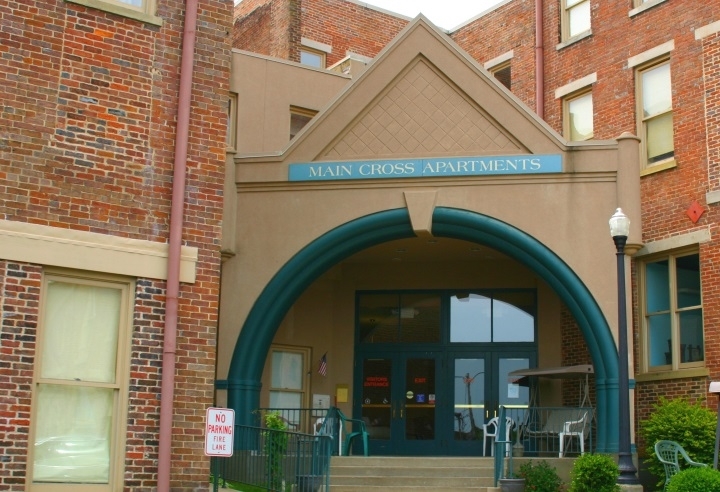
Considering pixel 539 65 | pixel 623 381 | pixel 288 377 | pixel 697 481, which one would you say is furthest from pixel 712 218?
pixel 288 377

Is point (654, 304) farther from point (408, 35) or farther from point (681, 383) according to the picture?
point (408, 35)

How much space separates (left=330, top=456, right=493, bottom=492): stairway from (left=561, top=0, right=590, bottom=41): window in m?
10.4

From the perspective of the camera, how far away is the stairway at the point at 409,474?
16.6m

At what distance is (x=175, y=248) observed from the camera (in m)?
11.6

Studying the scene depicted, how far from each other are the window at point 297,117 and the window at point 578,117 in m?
5.52

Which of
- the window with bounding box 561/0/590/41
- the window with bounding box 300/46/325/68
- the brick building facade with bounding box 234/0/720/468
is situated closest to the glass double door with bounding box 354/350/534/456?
the brick building facade with bounding box 234/0/720/468

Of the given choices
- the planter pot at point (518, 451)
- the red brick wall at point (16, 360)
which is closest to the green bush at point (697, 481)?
the planter pot at point (518, 451)

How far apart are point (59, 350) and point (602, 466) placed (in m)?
7.79

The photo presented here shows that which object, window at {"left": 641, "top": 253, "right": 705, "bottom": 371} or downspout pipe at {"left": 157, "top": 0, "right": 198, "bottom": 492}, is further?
window at {"left": 641, "top": 253, "right": 705, "bottom": 371}

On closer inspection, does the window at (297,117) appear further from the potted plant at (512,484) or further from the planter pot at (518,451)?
the potted plant at (512,484)

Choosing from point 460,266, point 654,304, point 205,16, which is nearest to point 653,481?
point 654,304

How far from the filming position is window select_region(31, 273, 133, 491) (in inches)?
425

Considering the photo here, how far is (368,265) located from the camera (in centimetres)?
2270

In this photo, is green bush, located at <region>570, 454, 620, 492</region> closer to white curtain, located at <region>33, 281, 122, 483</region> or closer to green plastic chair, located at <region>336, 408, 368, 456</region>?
green plastic chair, located at <region>336, 408, 368, 456</region>
